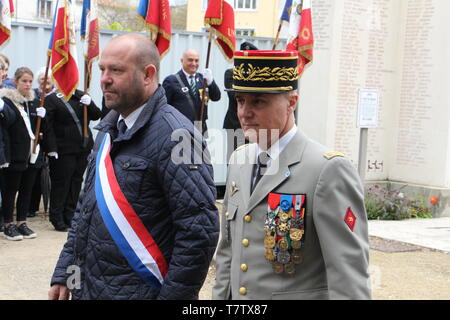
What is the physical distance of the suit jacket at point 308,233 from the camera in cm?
256

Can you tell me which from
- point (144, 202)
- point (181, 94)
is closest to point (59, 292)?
point (144, 202)

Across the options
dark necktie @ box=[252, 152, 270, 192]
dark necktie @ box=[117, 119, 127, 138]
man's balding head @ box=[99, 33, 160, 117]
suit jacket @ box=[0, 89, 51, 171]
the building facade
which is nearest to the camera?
dark necktie @ box=[252, 152, 270, 192]

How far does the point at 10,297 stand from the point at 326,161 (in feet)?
13.6

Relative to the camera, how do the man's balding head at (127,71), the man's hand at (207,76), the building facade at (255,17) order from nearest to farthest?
the man's balding head at (127,71) < the man's hand at (207,76) < the building facade at (255,17)

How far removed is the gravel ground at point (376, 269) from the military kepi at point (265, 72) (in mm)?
3684

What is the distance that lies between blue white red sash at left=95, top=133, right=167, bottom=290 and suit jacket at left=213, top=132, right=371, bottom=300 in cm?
31

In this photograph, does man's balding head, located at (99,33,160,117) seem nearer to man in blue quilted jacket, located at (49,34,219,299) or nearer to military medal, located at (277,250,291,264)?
man in blue quilted jacket, located at (49,34,219,299)

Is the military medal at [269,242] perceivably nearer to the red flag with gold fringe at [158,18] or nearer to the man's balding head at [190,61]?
the red flag with gold fringe at [158,18]

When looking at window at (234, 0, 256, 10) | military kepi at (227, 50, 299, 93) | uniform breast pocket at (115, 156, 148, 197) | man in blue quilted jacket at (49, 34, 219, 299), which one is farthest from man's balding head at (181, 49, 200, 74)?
window at (234, 0, 256, 10)

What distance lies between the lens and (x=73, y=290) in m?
3.33

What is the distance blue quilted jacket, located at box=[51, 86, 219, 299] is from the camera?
306cm

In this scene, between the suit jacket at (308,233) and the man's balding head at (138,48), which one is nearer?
the suit jacket at (308,233)

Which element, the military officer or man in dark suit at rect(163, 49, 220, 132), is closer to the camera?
the military officer

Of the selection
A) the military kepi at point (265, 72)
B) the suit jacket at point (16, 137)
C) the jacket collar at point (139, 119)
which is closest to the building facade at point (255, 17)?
the suit jacket at point (16, 137)
